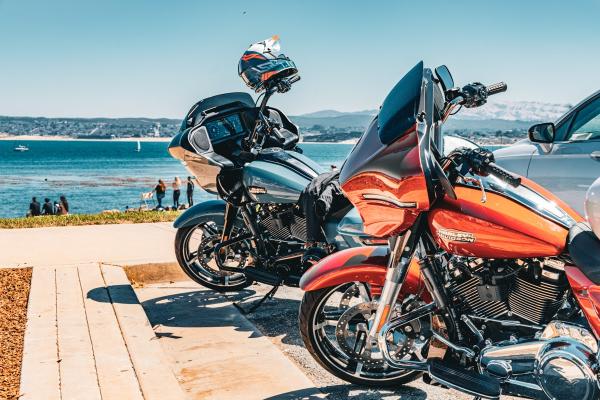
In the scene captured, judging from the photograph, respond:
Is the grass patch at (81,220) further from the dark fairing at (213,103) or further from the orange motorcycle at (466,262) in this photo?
the orange motorcycle at (466,262)

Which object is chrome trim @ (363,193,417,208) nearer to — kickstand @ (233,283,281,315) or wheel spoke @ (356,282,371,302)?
wheel spoke @ (356,282,371,302)

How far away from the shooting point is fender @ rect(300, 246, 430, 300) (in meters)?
3.53

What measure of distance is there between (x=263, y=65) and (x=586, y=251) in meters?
3.66

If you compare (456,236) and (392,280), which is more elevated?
(456,236)

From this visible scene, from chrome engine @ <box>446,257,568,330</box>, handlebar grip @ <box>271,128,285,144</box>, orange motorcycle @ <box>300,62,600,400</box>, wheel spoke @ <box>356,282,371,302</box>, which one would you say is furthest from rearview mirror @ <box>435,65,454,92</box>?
handlebar grip @ <box>271,128,285,144</box>

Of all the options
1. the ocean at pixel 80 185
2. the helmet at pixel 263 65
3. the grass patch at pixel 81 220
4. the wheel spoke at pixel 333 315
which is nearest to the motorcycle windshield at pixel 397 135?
the wheel spoke at pixel 333 315

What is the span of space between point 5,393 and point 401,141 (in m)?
2.35

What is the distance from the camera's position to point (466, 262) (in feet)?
10.7

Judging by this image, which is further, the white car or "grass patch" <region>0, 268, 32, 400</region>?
the white car

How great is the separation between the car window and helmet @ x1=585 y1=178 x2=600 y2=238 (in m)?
3.47

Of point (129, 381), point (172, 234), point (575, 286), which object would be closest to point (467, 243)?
point (575, 286)

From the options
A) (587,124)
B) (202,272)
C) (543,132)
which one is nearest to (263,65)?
(202,272)

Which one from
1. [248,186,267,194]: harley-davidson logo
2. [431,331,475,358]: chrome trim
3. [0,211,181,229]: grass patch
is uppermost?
[248,186,267,194]: harley-davidson logo

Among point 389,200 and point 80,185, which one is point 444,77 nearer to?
point 389,200
